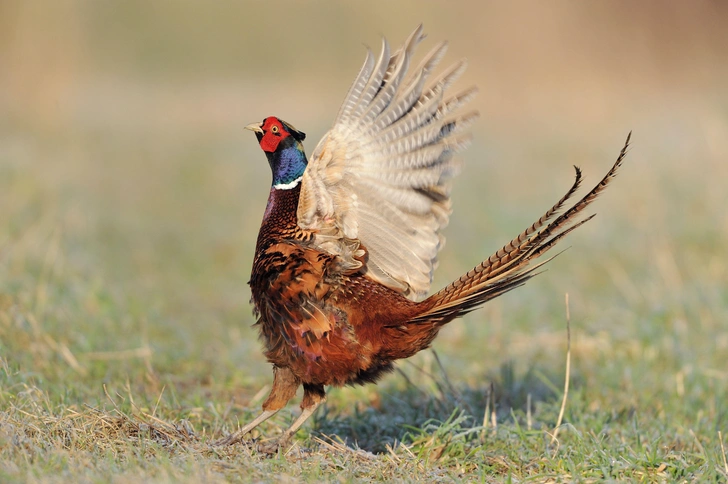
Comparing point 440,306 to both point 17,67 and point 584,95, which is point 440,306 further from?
point 584,95

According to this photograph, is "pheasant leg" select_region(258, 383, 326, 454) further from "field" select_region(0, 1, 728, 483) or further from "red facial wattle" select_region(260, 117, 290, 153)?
"red facial wattle" select_region(260, 117, 290, 153)

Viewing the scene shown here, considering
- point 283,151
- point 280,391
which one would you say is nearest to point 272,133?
point 283,151

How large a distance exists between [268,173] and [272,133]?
6.47 meters

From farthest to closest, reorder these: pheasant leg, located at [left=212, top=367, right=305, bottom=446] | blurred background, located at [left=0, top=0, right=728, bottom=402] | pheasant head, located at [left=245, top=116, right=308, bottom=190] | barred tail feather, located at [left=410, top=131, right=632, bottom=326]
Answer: blurred background, located at [left=0, top=0, right=728, bottom=402] → pheasant head, located at [left=245, top=116, right=308, bottom=190] → pheasant leg, located at [left=212, top=367, right=305, bottom=446] → barred tail feather, located at [left=410, top=131, right=632, bottom=326]

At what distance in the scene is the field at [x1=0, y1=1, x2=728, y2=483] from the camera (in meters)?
2.89

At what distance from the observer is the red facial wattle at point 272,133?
326 cm

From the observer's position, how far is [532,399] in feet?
13.2

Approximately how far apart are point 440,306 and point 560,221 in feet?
1.74

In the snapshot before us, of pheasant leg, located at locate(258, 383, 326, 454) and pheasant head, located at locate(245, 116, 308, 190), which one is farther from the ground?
pheasant head, located at locate(245, 116, 308, 190)

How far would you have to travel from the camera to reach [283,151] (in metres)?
3.27

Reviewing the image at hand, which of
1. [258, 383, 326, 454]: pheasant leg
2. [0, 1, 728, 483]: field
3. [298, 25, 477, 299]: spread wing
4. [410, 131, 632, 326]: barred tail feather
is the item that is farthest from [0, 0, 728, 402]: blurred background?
[410, 131, 632, 326]: barred tail feather

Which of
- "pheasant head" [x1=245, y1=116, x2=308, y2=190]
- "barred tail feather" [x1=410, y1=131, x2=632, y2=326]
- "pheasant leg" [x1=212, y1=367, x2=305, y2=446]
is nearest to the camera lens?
"barred tail feather" [x1=410, y1=131, x2=632, y2=326]

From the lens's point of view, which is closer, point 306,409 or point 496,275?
point 496,275

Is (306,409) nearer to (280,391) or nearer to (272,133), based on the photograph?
(280,391)
